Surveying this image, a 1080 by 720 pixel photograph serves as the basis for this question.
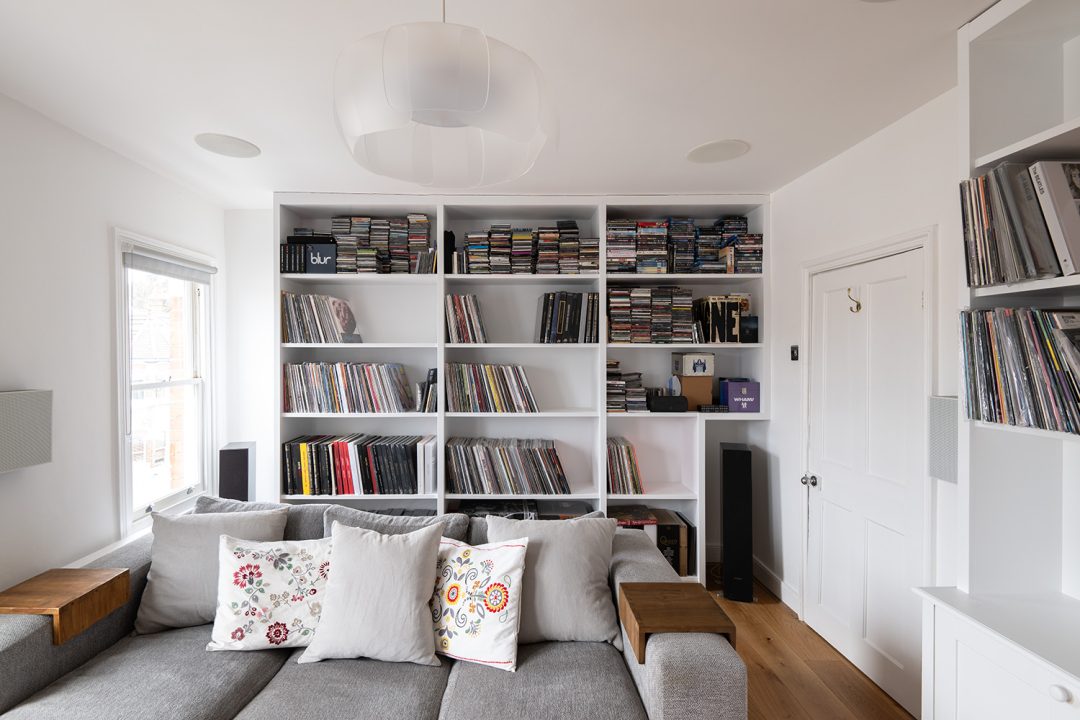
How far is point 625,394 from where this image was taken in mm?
3193

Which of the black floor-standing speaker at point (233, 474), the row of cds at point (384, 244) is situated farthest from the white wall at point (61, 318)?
the row of cds at point (384, 244)

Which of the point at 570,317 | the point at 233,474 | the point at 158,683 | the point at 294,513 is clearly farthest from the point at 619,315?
the point at 158,683

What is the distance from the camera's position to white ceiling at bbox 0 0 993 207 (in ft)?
4.82

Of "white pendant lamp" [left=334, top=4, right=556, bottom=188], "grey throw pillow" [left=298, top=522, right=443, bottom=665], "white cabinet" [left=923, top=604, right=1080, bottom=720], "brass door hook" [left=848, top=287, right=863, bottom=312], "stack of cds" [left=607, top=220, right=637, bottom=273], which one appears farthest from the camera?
"stack of cds" [left=607, top=220, right=637, bottom=273]

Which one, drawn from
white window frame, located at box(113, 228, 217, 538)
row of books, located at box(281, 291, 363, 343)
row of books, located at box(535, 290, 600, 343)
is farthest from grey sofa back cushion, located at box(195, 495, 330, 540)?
row of books, located at box(535, 290, 600, 343)

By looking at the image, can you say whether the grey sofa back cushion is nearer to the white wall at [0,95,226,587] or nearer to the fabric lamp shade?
the white wall at [0,95,226,587]

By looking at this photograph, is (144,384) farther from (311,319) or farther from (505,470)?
(505,470)

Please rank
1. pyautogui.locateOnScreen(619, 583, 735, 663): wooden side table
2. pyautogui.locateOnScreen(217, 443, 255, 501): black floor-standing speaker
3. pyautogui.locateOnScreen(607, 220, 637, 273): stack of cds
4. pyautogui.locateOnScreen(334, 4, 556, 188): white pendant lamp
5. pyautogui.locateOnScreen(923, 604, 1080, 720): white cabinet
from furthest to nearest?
pyautogui.locateOnScreen(607, 220, 637, 273): stack of cds < pyautogui.locateOnScreen(217, 443, 255, 501): black floor-standing speaker < pyautogui.locateOnScreen(619, 583, 735, 663): wooden side table < pyautogui.locateOnScreen(923, 604, 1080, 720): white cabinet < pyautogui.locateOnScreen(334, 4, 556, 188): white pendant lamp

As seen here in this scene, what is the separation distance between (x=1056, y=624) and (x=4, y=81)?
11.9ft

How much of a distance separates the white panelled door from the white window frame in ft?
10.5

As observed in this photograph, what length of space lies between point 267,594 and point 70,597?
587 millimetres

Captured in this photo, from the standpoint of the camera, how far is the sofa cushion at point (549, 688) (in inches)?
59.2

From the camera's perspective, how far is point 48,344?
83.4 inches

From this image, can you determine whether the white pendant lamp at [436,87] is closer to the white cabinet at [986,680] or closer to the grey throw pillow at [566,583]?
the grey throw pillow at [566,583]
